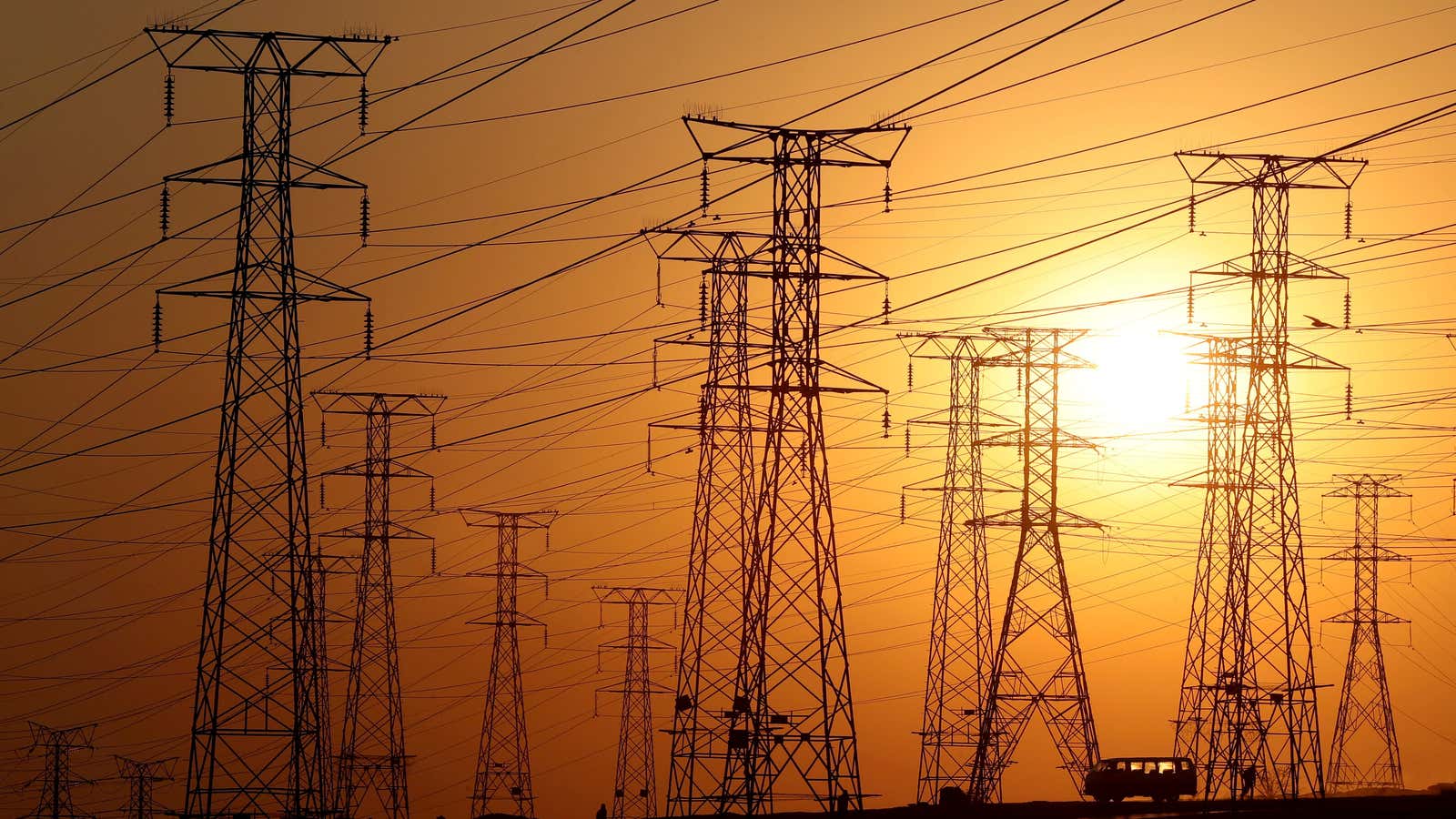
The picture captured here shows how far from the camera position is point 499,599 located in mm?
84438

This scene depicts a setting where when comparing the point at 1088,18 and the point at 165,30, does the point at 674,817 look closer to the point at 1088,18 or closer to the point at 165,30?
the point at 165,30

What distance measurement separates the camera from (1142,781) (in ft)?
214

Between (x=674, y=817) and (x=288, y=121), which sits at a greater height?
(x=288, y=121)

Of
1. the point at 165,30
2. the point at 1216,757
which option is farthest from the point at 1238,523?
the point at 165,30

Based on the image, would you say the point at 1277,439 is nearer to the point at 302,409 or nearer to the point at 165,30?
the point at 302,409

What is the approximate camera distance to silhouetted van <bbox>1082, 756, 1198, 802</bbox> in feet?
213

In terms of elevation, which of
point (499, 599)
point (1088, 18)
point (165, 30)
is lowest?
point (499, 599)

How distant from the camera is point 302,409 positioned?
4512cm

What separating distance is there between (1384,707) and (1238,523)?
1484 inches

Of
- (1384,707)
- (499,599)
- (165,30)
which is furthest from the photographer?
(1384,707)

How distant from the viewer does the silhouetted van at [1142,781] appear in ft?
213

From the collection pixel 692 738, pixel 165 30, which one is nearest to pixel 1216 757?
pixel 692 738

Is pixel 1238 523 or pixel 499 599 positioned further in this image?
pixel 499 599

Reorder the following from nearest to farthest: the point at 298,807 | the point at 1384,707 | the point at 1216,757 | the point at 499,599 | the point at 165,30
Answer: the point at 298,807 → the point at 165,30 → the point at 1216,757 → the point at 499,599 → the point at 1384,707
